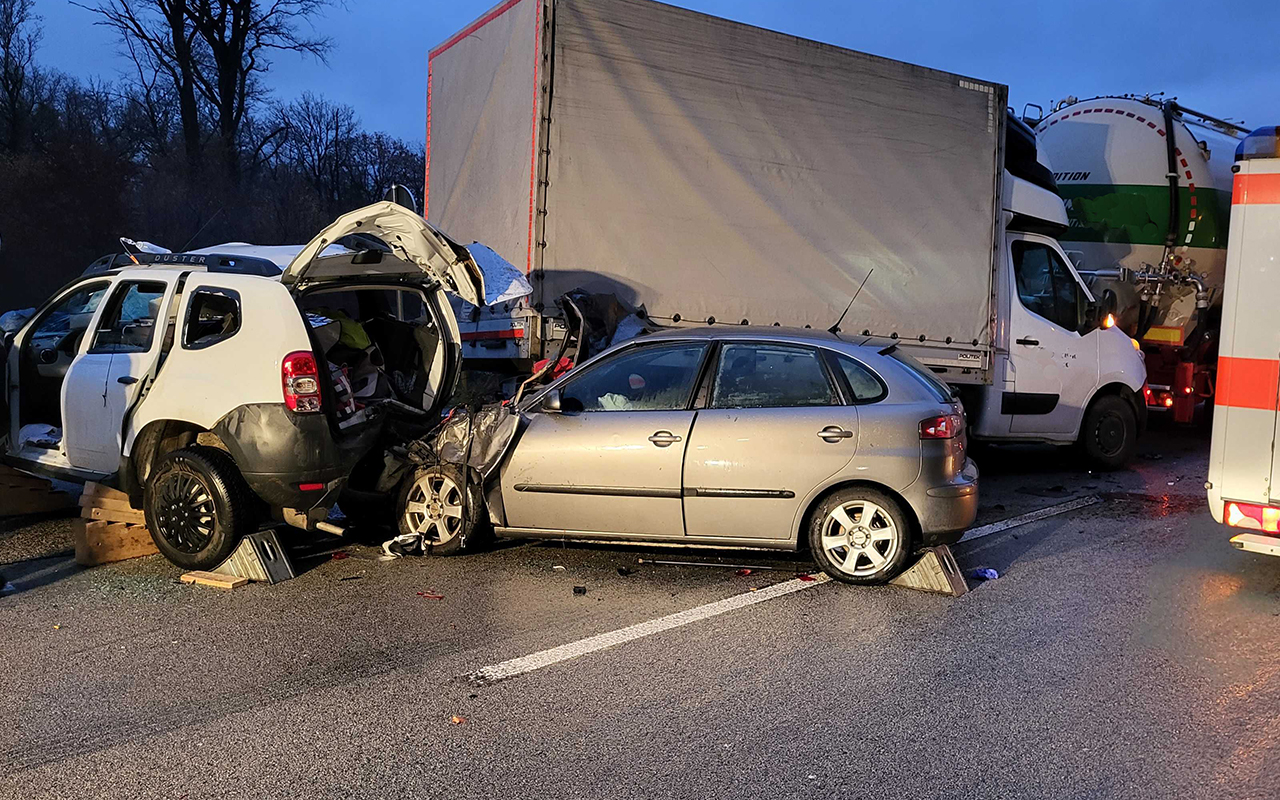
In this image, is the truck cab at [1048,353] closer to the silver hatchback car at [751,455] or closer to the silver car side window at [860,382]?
the silver hatchback car at [751,455]

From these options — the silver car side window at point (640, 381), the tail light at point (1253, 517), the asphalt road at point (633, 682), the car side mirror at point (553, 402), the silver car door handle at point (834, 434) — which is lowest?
the asphalt road at point (633, 682)

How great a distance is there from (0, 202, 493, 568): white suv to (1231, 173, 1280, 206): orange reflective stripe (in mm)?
4629

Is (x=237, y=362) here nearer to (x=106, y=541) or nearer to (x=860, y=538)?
(x=106, y=541)

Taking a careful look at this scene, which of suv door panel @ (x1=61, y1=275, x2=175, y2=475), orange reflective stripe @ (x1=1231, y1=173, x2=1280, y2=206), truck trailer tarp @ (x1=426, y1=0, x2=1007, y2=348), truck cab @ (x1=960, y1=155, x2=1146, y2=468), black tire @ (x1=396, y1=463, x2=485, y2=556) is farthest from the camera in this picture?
truck cab @ (x1=960, y1=155, x2=1146, y2=468)

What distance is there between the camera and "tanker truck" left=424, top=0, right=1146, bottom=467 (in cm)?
784

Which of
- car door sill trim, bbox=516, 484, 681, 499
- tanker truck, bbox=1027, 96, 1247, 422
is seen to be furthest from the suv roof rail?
tanker truck, bbox=1027, 96, 1247, 422

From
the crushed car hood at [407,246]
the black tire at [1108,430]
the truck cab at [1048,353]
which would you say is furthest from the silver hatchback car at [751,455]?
the black tire at [1108,430]

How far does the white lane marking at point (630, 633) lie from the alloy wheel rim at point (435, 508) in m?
1.74

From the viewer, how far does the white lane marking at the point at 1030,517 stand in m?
7.84

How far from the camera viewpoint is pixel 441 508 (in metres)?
6.70

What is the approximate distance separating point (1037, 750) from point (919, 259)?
20.8 feet

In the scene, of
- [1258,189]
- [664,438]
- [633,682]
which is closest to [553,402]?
[664,438]

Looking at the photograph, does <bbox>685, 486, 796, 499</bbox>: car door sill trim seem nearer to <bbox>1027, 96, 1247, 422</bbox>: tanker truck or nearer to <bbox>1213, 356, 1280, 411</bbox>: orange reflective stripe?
<bbox>1213, 356, 1280, 411</bbox>: orange reflective stripe

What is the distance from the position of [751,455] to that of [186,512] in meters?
3.35
